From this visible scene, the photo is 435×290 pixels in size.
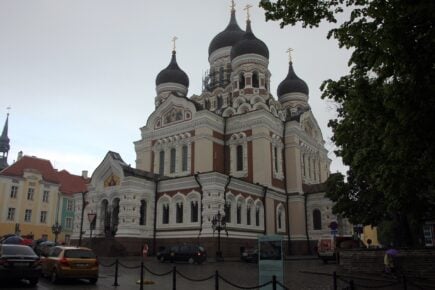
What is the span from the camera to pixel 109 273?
19.5m

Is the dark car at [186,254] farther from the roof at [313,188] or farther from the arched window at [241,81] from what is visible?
the arched window at [241,81]

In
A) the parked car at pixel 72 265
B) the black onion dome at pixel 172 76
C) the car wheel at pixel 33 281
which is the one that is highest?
the black onion dome at pixel 172 76

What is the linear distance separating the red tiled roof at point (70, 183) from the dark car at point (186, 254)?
38.0m

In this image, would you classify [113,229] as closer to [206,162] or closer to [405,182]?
[206,162]

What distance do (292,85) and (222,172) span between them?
743 inches

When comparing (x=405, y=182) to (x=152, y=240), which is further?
(x=152, y=240)

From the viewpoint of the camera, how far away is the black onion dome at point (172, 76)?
49719mm

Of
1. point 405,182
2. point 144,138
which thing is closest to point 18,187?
point 144,138

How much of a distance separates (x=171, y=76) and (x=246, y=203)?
21.9m

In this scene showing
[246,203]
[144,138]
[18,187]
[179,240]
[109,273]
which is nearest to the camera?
[109,273]

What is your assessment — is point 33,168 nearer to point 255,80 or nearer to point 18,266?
point 255,80

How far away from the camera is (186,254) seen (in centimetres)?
2616

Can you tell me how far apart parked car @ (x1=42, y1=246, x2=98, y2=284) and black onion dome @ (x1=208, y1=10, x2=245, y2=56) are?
130 feet

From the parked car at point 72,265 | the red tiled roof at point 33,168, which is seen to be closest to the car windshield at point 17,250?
the parked car at point 72,265
